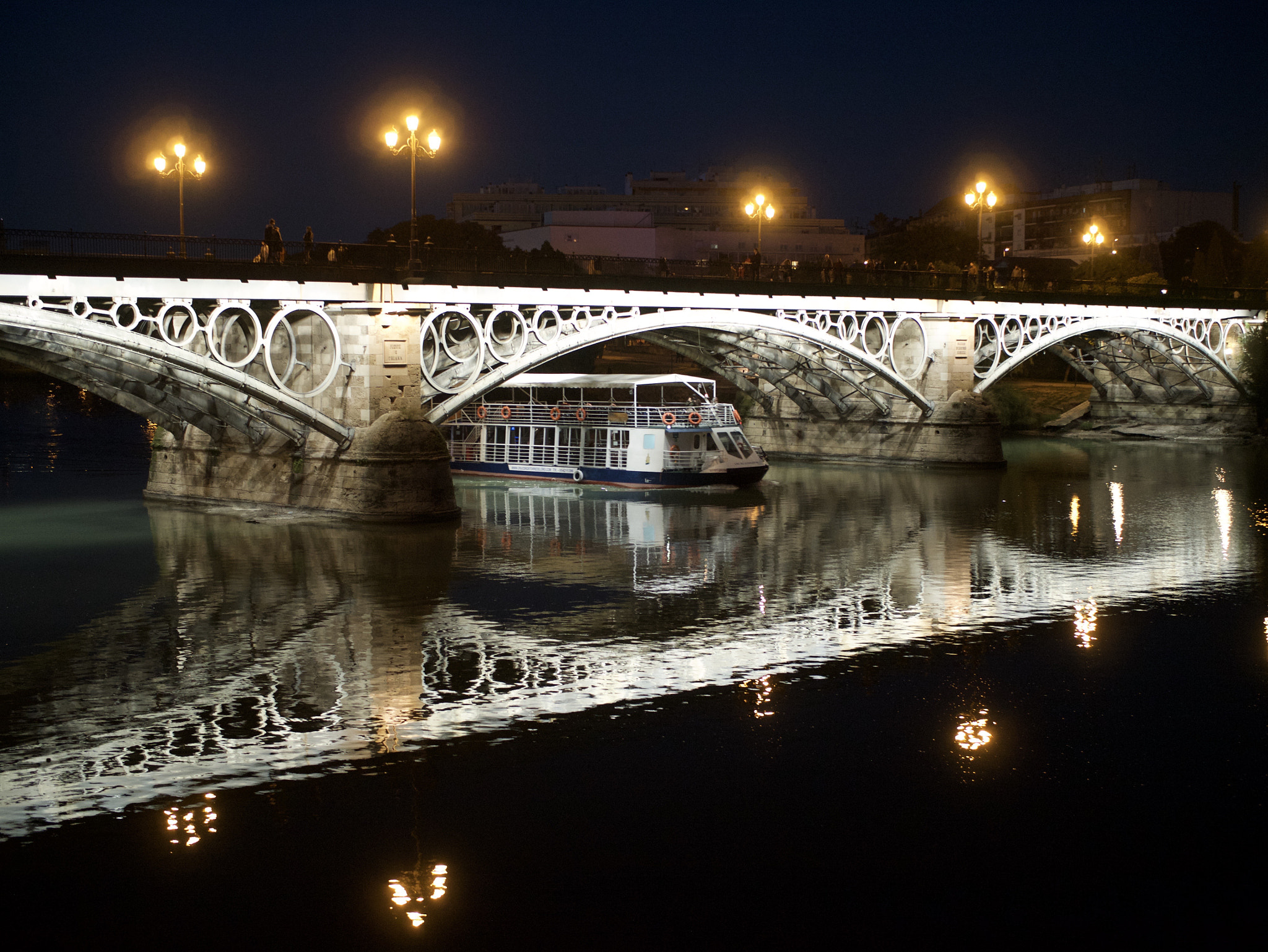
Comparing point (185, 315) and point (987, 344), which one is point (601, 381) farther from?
point (987, 344)

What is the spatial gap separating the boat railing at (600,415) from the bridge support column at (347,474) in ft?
30.1

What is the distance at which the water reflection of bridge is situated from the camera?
1364 cm

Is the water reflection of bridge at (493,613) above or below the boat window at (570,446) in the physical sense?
below

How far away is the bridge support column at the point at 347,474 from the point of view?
28141mm

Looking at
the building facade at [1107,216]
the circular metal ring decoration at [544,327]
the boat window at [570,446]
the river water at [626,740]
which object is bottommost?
the river water at [626,740]

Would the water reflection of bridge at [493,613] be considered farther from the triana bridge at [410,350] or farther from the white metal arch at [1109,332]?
the white metal arch at [1109,332]

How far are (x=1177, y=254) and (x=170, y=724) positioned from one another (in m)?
104

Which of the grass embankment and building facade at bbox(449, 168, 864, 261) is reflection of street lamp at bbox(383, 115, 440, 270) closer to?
the grass embankment

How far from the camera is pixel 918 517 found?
3181cm

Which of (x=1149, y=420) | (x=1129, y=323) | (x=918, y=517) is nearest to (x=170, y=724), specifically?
(x=918, y=517)

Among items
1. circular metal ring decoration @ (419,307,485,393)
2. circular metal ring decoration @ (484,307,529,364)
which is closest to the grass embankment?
circular metal ring decoration @ (484,307,529,364)

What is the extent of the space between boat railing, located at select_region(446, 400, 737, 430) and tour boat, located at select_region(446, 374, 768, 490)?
0.03 m

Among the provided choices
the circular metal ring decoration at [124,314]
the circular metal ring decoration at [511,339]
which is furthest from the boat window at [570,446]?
the circular metal ring decoration at [124,314]

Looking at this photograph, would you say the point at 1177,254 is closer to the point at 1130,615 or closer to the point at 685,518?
the point at 685,518
